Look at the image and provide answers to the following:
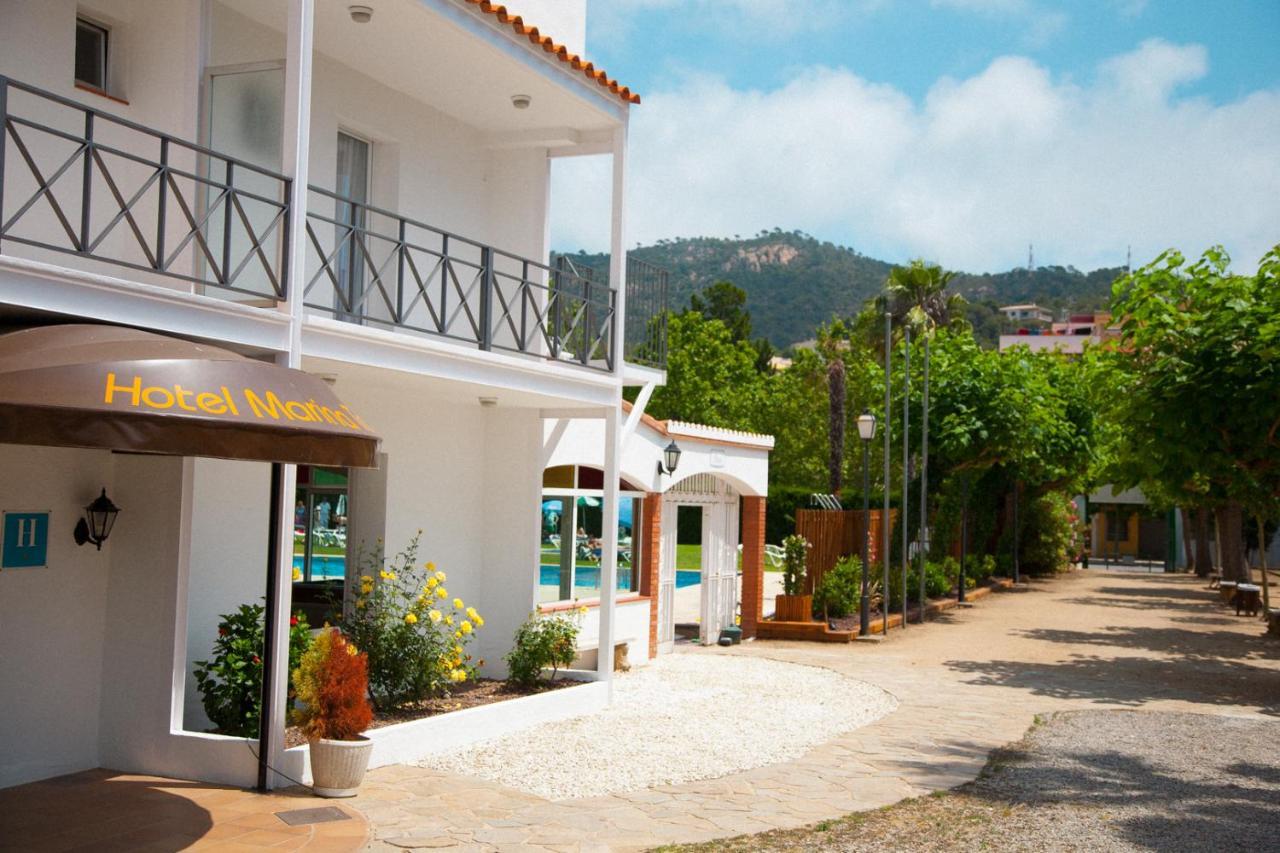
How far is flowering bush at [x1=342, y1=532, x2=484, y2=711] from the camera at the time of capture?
10.4 meters

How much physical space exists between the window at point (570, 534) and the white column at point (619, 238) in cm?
211

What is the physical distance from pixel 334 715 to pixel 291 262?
3294 millimetres

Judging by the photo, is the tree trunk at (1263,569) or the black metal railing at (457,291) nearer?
the black metal railing at (457,291)

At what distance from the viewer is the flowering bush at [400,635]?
10.4 m

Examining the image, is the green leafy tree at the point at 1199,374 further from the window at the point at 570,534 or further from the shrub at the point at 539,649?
the shrub at the point at 539,649

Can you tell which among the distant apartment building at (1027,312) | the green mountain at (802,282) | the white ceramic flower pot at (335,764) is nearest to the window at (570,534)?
the white ceramic flower pot at (335,764)

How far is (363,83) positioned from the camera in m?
11.7

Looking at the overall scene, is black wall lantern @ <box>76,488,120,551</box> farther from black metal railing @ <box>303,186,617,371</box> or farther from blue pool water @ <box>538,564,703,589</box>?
blue pool water @ <box>538,564,703,589</box>

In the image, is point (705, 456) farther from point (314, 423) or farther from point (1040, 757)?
point (314, 423)

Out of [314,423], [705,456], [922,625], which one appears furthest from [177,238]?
[922,625]

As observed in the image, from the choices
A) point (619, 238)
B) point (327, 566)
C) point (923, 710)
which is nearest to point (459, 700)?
point (327, 566)

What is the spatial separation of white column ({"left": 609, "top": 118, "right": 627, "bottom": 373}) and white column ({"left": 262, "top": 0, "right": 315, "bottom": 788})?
14.7ft

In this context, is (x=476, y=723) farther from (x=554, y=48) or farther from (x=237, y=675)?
(x=554, y=48)

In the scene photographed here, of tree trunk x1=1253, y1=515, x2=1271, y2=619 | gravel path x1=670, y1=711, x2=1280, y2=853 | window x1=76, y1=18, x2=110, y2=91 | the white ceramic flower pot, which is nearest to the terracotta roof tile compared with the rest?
window x1=76, y1=18, x2=110, y2=91
